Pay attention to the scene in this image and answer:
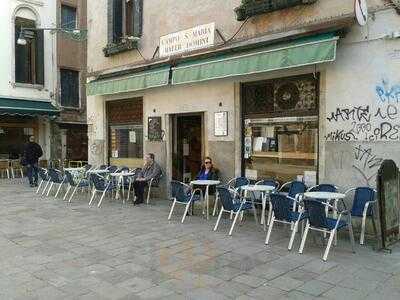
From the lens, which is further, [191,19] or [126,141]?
[126,141]

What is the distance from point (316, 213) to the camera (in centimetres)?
571

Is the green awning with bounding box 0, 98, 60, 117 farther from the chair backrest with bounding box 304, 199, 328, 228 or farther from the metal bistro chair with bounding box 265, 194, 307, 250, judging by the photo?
the chair backrest with bounding box 304, 199, 328, 228

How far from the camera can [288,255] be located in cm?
581

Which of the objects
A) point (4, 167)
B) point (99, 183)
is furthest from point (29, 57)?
point (99, 183)

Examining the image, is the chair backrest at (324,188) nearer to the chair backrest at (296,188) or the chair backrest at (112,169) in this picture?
the chair backrest at (296,188)

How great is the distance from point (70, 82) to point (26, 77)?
6.74 feet

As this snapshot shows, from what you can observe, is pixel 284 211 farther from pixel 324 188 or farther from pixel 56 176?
pixel 56 176

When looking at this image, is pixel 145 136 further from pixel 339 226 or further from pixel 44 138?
pixel 44 138

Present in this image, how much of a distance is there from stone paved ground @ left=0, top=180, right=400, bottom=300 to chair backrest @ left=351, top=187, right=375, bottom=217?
47 cm

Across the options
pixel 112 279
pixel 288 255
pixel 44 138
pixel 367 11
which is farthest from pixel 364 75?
pixel 44 138

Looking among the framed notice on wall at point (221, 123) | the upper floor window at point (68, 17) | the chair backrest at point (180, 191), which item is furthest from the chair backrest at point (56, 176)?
the upper floor window at point (68, 17)

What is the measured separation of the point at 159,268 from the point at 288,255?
1703 mm

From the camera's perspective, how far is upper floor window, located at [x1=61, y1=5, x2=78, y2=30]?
64.0 feet

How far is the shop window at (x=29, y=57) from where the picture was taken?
17.9m
